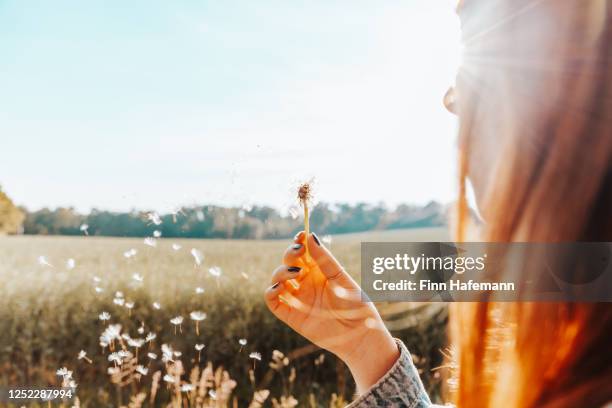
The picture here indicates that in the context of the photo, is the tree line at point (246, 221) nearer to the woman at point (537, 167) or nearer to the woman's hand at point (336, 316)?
the woman's hand at point (336, 316)

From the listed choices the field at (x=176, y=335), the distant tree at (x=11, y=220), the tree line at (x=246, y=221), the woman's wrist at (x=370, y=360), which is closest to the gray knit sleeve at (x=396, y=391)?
the woman's wrist at (x=370, y=360)

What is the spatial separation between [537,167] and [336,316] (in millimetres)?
455

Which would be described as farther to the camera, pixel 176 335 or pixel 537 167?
pixel 176 335

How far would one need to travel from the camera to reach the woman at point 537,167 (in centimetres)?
57

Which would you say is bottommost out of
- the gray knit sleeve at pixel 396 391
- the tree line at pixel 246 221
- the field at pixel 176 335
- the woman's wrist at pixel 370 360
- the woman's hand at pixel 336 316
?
the field at pixel 176 335

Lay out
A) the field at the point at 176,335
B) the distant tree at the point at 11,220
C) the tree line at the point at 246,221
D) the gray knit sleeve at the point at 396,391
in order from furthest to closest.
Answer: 1. the distant tree at the point at 11,220
2. the field at the point at 176,335
3. the tree line at the point at 246,221
4. the gray knit sleeve at the point at 396,391

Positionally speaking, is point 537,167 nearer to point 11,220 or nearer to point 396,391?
point 396,391

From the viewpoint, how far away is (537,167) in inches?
24.0

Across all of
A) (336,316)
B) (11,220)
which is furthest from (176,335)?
(11,220)

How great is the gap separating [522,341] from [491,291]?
128 millimetres

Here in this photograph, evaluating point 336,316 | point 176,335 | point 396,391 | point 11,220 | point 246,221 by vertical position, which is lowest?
point 176,335

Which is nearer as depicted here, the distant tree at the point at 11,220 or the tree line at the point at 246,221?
the tree line at the point at 246,221

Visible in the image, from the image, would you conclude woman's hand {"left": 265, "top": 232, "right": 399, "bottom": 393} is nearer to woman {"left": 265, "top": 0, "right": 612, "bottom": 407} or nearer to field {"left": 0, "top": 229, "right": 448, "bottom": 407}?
woman {"left": 265, "top": 0, "right": 612, "bottom": 407}

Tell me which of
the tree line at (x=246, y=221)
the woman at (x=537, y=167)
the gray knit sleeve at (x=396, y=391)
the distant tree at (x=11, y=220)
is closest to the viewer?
the woman at (x=537, y=167)
